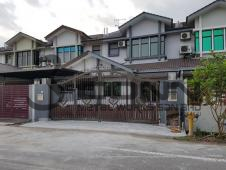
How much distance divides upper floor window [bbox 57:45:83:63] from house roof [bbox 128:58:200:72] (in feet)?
20.2

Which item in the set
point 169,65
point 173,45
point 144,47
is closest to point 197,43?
point 173,45

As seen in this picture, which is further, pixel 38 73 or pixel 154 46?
pixel 154 46

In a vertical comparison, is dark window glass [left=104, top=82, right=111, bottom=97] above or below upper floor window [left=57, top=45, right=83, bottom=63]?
below

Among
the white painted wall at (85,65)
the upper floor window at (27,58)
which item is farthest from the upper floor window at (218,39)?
the upper floor window at (27,58)

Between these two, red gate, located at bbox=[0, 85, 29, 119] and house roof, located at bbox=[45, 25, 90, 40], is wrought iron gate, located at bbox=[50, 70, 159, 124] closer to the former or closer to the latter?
red gate, located at bbox=[0, 85, 29, 119]

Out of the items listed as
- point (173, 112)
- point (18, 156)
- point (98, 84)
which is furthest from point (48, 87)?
point (18, 156)

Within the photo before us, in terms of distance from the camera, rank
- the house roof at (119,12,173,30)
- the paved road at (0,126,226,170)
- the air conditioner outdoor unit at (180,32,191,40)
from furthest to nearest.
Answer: the house roof at (119,12,173,30)
the air conditioner outdoor unit at (180,32,191,40)
the paved road at (0,126,226,170)

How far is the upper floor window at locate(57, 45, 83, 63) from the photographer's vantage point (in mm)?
25569

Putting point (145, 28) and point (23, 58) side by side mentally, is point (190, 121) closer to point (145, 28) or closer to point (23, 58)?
point (145, 28)

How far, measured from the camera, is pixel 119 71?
66.4 feet

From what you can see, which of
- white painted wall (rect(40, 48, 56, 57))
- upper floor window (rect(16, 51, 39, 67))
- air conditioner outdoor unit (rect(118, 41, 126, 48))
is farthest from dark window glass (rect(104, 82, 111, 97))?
upper floor window (rect(16, 51, 39, 67))

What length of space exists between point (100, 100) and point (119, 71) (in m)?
4.81

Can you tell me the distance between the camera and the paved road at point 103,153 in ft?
22.7

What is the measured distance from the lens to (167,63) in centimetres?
2094
